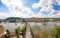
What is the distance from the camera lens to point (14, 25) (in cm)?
137

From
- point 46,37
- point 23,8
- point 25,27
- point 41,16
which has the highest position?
point 23,8

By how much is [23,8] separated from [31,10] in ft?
0.32

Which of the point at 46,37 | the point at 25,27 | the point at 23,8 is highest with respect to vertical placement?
the point at 23,8

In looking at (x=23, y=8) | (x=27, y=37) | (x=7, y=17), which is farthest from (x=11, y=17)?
(x=27, y=37)

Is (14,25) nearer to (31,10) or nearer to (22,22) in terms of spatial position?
(22,22)

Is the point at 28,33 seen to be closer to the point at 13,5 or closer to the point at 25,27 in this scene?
the point at 25,27

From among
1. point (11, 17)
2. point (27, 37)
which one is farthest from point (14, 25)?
point (27, 37)

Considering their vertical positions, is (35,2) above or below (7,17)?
above

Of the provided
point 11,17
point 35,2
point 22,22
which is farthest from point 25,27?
point 35,2

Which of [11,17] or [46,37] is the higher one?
[11,17]

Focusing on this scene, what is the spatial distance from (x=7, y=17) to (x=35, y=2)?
375 mm

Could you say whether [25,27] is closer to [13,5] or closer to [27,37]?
[27,37]

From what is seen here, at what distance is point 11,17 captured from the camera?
1.37 m

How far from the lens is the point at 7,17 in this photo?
1.38 meters
